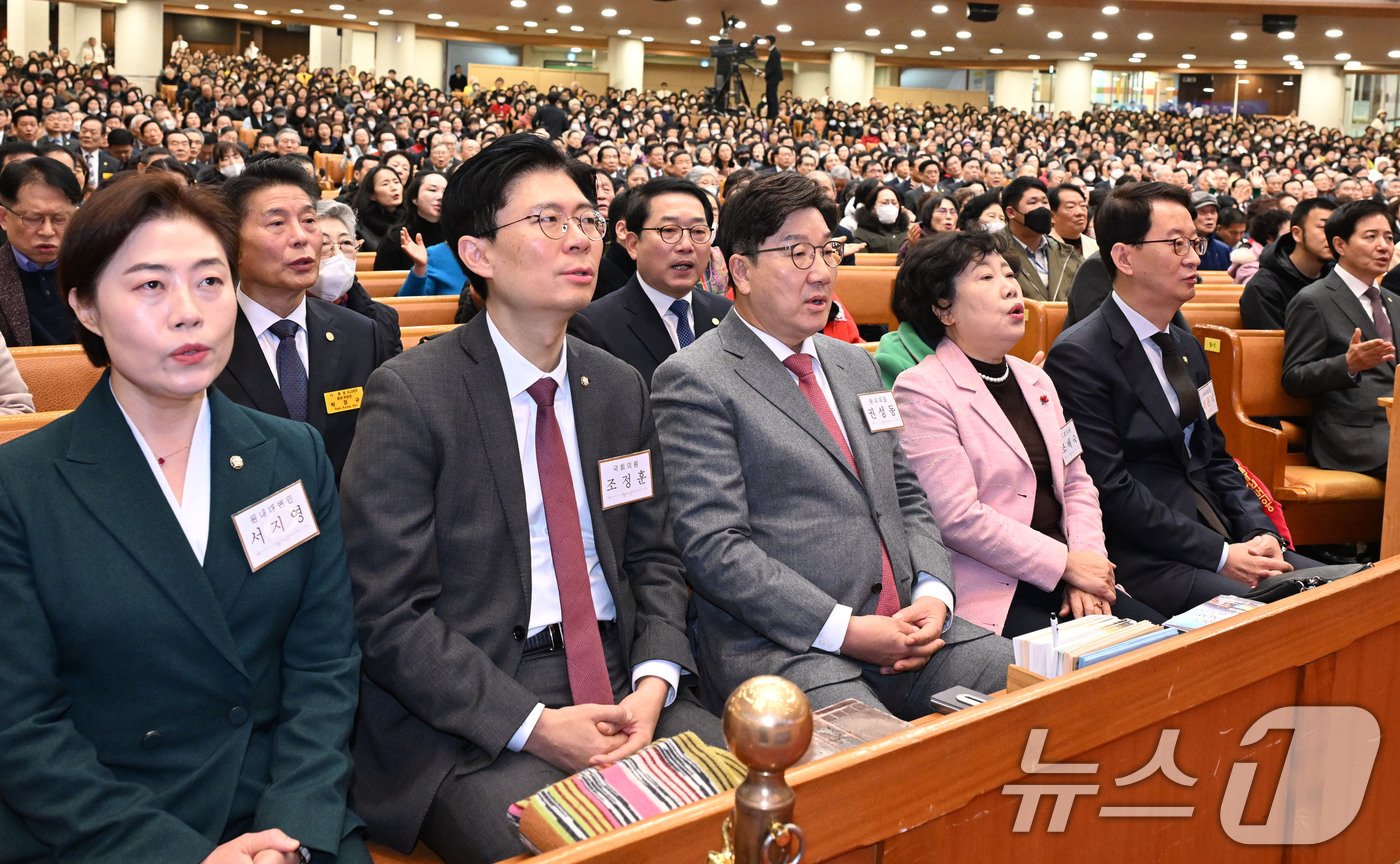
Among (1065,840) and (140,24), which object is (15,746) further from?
(140,24)

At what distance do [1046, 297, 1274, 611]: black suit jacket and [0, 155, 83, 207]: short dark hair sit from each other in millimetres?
2849

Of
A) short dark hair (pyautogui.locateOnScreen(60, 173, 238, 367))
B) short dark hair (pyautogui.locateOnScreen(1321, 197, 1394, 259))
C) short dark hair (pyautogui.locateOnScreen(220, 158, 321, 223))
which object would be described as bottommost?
short dark hair (pyautogui.locateOnScreen(60, 173, 238, 367))

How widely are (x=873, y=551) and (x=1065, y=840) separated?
2.65 ft

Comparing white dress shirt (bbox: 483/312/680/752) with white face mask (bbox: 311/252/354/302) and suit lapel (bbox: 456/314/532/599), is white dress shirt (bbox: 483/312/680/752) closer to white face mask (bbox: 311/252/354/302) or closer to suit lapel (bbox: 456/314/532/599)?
suit lapel (bbox: 456/314/532/599)

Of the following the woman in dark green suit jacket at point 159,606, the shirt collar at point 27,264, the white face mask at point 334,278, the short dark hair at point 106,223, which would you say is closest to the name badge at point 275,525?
the woman in dark green suit jacket at point 159,606

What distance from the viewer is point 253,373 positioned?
2.34 meters

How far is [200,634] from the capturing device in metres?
1.40

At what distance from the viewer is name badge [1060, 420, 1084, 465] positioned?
259 cm

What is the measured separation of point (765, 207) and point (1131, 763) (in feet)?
4.09

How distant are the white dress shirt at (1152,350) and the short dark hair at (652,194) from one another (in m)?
1.21

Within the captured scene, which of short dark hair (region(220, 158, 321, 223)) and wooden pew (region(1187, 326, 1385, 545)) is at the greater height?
short dark hair (region(220, 158, 321, 223))

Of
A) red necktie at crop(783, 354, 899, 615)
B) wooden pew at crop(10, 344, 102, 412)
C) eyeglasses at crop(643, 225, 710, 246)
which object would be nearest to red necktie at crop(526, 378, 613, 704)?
red necktie at crop(783, 354, 899, 615)

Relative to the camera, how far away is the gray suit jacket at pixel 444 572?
5.33 ft

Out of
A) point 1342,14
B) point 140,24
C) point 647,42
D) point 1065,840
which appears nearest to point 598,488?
point 1065,840
